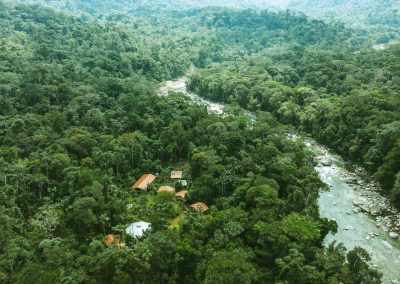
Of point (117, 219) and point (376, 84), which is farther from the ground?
point (376, 84)

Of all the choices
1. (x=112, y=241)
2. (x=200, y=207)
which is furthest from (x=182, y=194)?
(x=112, y=241)

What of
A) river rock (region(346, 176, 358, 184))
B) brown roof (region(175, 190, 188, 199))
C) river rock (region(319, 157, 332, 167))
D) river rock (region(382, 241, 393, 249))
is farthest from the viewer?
river rock (region(319, 157, 332, 167))

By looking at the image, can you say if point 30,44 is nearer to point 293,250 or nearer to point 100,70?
point 100,70

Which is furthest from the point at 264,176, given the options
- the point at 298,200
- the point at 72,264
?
the point at 72,264

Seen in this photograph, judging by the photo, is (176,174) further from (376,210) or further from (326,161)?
(376,210)

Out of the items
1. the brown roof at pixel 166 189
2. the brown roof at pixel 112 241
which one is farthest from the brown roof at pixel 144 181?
the brown roof at pixel 112 241

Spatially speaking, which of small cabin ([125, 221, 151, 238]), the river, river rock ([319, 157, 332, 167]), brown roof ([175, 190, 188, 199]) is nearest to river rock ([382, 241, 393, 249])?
the river

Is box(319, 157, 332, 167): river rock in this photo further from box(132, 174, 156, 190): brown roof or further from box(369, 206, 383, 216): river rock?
box(132, 174, 156, 190): brown roof
